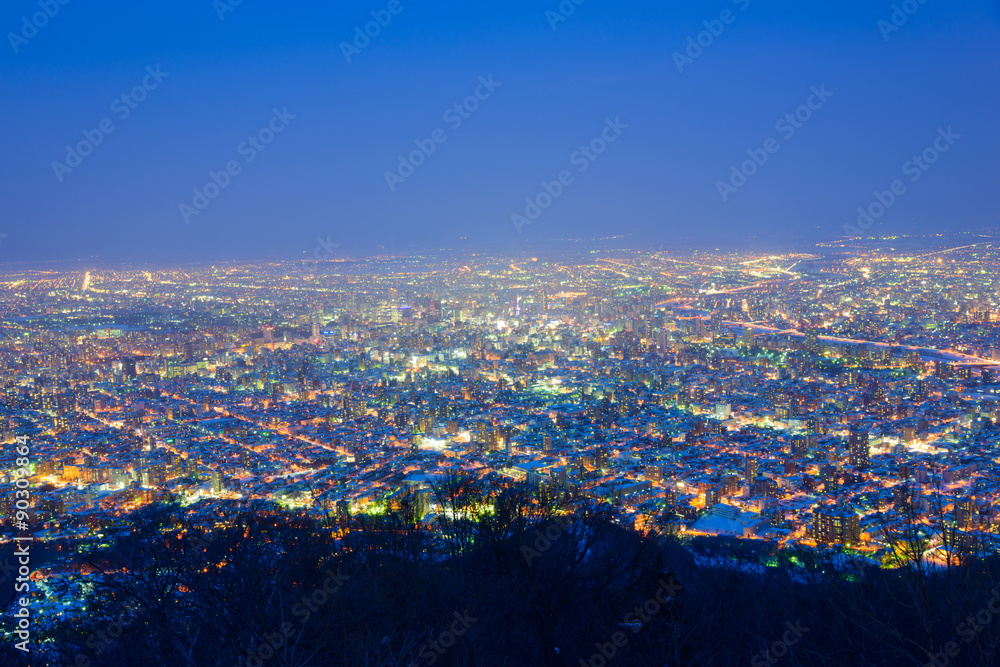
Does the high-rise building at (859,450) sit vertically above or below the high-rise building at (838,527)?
above

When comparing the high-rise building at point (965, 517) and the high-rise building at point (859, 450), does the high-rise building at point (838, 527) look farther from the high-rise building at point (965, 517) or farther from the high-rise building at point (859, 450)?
the high-rise building at point (859, 450)

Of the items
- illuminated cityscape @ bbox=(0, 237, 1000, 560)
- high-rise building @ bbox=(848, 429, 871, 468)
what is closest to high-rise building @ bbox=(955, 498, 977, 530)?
illuminated cityscape @ bbox=(0, 237, 1000, 560)

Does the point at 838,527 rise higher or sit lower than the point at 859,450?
lower

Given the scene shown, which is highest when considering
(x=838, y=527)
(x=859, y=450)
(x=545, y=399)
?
(x=545, y=399)

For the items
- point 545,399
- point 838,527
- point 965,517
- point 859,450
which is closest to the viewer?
point 965,517

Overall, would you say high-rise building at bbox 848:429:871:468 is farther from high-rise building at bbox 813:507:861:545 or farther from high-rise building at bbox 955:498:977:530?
high-rise building at bbox 955:498:977:530

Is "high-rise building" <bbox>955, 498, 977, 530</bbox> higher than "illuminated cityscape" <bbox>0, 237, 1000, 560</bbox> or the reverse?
the reverse

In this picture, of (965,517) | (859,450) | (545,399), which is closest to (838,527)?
(965,517)

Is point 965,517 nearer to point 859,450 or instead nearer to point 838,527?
point 838,527

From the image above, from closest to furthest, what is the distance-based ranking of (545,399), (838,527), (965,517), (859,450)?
(965,517)
(838,527)
(859,450)
(545,399)

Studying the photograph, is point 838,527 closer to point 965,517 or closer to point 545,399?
point 965,517

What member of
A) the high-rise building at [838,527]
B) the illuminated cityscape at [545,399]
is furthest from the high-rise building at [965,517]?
the high-rise building at [838,527]

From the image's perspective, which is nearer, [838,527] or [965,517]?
[965,517]
